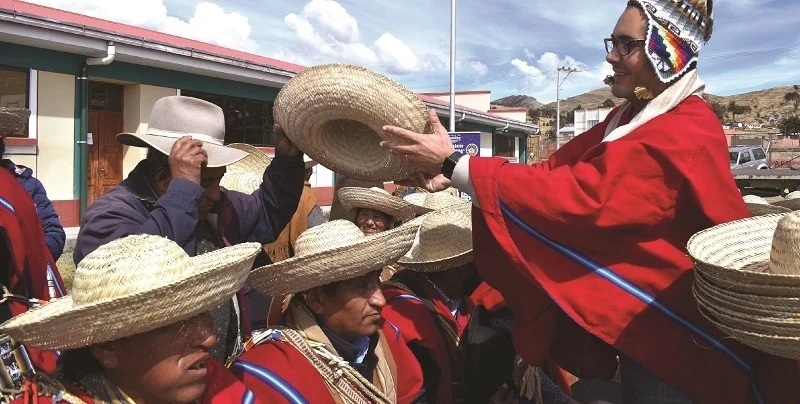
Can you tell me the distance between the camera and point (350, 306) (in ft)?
7.97

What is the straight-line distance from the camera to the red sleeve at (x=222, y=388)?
1.89m

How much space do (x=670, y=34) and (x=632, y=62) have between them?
0.15 metres

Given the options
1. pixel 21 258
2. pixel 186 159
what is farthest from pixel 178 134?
pixel 21 258

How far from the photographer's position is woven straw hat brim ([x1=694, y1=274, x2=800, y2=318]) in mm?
1468

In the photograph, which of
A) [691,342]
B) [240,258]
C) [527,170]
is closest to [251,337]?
[240,258]

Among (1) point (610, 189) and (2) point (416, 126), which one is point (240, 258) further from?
(1) point (610, 189)

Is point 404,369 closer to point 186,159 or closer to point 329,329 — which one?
point 329,329

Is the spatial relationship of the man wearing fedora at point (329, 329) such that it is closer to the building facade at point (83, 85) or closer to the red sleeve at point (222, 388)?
the red sleeve at point (222, 388)

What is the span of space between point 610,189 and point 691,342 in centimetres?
60

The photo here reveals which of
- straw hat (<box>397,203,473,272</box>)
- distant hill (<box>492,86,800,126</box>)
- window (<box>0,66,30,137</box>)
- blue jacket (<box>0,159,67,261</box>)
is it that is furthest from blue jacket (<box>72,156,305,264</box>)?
distant hill (<box>492,86,800,126</box>)

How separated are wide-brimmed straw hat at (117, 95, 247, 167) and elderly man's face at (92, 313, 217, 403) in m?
0.94

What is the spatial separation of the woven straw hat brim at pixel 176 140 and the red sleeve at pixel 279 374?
0.74 metres

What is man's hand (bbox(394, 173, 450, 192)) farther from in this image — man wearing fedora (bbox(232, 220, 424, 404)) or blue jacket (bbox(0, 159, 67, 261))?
blue jacket (bbox(0, 159, 67, 261))

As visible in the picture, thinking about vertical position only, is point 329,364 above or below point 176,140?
below
